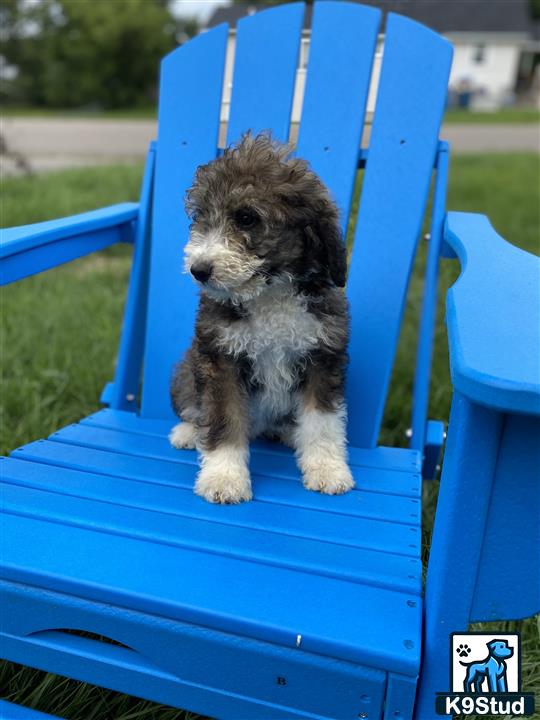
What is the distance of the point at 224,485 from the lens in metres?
1.77

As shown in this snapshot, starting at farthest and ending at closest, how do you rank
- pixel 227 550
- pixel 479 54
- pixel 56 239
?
1. pixel 479 54
2. pixel 56 239
3. pixel 227 550

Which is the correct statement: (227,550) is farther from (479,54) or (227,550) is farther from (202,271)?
(479,54)

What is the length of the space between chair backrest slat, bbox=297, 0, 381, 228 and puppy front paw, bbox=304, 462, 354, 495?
0.99 meters

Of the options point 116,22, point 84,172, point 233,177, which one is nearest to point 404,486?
point 233,177

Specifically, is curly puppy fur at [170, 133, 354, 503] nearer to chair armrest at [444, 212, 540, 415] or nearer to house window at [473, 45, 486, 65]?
chair armrest at [444, 212, 540, 415]

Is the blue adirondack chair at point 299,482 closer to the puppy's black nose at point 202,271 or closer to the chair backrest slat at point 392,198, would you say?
the chair backrest slat at point 392,198

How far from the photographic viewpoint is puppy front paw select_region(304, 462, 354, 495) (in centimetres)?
184

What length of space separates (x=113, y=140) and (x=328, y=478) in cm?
1390

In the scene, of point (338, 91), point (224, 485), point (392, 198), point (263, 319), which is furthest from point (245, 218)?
point (338, 91)

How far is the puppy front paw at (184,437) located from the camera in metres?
2.12

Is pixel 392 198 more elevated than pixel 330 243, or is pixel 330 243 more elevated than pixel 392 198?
pixel 392 198

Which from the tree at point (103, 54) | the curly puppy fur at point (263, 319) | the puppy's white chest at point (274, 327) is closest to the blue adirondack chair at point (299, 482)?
the curly puppy fur at point (263, 319)

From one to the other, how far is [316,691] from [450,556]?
39 centimetres

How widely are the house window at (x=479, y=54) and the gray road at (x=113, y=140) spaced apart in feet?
56.8
